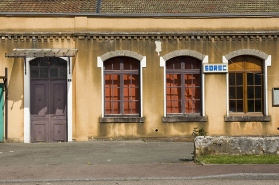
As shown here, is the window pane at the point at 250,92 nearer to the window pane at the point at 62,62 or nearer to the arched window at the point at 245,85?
the arched window at the point at 245,85

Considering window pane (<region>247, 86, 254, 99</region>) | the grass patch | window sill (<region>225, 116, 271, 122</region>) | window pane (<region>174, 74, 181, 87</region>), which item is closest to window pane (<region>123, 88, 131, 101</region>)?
Answer: window pane (<region>174, 74, 181, 87</region>)

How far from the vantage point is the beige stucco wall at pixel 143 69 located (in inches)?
627

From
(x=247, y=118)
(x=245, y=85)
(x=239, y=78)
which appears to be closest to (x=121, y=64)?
(x=239, y=78)

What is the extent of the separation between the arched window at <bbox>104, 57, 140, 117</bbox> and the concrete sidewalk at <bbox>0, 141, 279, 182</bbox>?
136 centimetres

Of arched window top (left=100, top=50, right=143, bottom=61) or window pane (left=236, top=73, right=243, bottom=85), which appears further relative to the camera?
window pane (left=236, top=73, right=243, bottom=85)

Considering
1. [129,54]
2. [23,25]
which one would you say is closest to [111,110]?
[129,54]

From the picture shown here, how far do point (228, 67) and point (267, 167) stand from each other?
7.04 m

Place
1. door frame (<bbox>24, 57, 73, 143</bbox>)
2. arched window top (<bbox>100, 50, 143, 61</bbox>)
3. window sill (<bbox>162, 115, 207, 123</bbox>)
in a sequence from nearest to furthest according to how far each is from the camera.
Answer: door frame (<bbox>24, 57, 73, 143</bbox>)
arched window top (<bbox>100, 50, 143, 61</bbox>)
window sill (<bbox>162, 115, 207, 123</bbox>)

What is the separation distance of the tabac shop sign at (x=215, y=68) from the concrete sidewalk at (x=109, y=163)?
2796 mm

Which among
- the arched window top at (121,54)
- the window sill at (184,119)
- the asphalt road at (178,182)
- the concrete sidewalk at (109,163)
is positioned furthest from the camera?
the window sill at (184,119)

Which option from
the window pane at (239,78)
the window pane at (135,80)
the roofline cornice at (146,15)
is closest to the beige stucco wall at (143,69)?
the roofline cornice at (146,15)

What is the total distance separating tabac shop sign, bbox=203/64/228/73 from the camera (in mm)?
16141

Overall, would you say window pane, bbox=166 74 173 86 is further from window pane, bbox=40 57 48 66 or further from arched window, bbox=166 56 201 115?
window pane, bbox=40 57 48 66

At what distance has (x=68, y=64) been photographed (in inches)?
625
